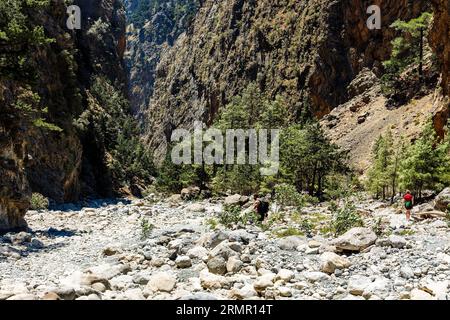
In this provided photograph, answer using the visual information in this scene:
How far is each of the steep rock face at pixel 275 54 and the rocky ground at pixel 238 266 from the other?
53.1m

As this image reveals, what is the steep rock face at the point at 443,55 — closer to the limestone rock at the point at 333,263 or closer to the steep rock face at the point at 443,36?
the steep rock face at the point at 443,36

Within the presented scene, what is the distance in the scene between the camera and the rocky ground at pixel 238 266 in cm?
992

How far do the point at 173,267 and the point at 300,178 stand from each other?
3169 cm

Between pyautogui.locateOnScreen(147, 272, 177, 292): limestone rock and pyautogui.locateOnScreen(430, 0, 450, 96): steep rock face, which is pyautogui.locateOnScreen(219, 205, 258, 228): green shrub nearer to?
pyautogui.locateOnScreen(147, 272, 177, 292): limestone rock

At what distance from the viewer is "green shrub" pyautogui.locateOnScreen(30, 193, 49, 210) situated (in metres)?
33.4

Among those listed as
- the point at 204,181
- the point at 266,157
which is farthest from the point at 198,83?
the point at 266,157

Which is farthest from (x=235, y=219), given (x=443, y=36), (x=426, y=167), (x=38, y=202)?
(x=443, y=36)

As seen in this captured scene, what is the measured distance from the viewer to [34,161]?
37.8 m

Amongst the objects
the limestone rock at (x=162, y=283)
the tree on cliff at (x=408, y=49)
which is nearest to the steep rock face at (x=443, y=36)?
the tree on cliff at (x=408, y=49)

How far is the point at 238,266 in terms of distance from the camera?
12141mm

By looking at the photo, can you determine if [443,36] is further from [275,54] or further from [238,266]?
[275,54]

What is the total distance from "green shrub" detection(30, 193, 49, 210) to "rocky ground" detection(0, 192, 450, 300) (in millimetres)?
14304

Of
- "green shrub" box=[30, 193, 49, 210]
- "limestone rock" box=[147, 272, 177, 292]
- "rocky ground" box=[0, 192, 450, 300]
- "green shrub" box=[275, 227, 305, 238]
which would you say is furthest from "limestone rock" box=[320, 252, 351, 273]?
"green shrub" box=[30, 193, 49, 210]
